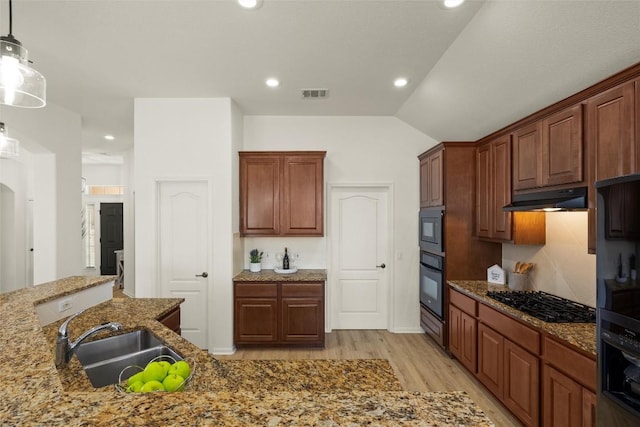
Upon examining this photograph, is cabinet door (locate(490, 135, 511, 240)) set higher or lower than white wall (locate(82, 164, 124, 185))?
lower

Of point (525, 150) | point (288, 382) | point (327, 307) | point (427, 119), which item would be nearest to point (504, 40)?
point (525, 150)

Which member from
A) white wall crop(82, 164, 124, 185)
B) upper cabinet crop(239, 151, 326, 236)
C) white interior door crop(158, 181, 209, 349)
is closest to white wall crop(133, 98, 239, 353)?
white interior door crop(158, 181, 209, 349)

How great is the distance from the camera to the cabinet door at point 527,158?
2611mm

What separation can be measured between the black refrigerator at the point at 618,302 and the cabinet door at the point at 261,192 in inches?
126

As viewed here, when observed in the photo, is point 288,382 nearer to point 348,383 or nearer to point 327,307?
point 348,383

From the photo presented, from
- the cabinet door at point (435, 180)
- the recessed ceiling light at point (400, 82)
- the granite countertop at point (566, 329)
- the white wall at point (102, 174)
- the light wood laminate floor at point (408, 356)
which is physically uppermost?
the recessed ceiling light at point (400, 82)

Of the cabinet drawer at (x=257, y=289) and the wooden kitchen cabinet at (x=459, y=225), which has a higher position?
the wooden kitchen cabinet at (x=459, y=225)

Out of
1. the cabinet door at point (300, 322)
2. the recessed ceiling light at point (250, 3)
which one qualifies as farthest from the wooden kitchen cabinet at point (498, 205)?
the recessed ceiling light at point (250, 3)

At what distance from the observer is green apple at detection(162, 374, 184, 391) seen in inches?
45.1

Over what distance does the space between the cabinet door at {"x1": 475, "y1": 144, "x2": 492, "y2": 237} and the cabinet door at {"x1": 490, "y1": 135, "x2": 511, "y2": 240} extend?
2.7 inches

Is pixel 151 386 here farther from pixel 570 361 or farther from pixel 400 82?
pixel 400 82

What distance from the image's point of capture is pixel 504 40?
2.20 m

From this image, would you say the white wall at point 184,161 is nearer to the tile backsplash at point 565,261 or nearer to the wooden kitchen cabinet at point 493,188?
the wooden kitchen cabinet at point 493,188

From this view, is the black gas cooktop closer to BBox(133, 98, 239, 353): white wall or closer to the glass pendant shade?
BBox(133, 98, 239, 353): white wall
